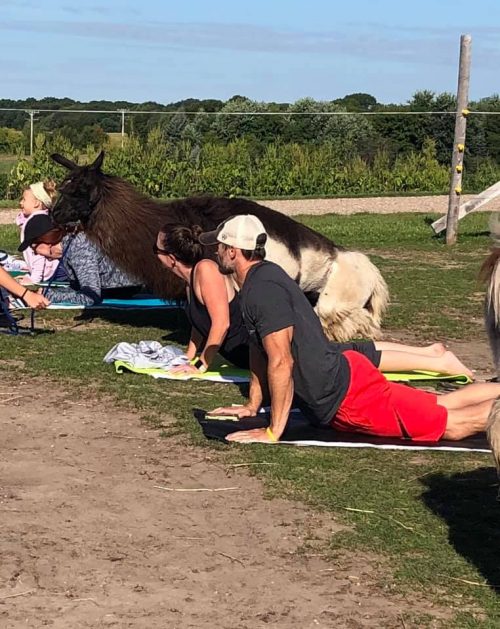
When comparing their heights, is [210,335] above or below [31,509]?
above

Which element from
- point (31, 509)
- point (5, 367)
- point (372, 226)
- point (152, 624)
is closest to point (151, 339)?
point (5, 367)

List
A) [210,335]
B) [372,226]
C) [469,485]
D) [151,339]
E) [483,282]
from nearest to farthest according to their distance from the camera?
1. [483,282]
2. [469,485]
3. [210,335]
4. [151,339]
5. [372,226]

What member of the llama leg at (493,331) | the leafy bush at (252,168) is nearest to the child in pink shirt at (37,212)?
the llama leg at (493,331)

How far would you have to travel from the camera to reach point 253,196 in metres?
26.7

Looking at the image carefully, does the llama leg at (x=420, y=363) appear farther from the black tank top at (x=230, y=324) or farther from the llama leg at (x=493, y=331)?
the llama leg at (x=493, y=331)

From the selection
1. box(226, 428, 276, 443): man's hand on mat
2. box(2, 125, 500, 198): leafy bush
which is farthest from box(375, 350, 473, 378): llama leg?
box(2, 125, 500, 198): leafy bush

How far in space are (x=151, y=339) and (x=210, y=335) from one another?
2.10 m

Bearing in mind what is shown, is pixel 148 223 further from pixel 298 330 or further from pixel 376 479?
pixel 376 479

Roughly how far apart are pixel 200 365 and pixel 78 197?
2.14 meters

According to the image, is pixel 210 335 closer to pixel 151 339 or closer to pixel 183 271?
pixel 183 271

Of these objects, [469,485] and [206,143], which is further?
[206,143]

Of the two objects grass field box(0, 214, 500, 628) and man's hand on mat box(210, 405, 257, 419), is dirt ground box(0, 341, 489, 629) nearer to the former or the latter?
grass field box(0, 214, 500, 628)

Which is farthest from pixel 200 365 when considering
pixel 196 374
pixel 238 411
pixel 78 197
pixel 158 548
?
pixel 158 548

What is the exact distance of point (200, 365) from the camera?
809 cm
